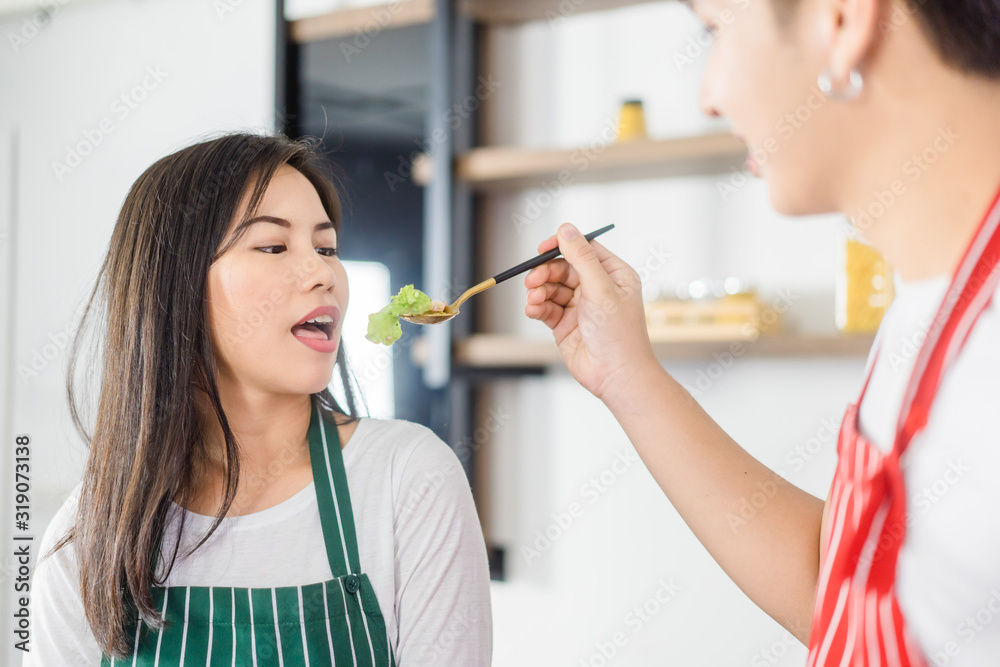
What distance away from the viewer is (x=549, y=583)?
2.53 m

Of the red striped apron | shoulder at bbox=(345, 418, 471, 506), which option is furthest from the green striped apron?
the red striped apron

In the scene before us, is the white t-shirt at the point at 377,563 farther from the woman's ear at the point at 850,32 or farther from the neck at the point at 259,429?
the woman's ear at the point at 850,32

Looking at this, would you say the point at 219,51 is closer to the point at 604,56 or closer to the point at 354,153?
the point at 354,153

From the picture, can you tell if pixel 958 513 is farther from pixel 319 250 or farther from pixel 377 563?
pixel 319 250

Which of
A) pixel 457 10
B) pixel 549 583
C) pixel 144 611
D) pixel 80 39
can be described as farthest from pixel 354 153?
pixel 144 611

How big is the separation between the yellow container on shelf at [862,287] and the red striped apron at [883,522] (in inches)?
55.8

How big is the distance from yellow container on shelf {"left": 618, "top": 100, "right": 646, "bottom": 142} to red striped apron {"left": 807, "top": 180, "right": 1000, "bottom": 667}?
5.42 feet

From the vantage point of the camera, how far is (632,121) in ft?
7.37

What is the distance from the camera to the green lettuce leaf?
131 cm

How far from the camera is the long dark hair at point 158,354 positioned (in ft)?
4.24

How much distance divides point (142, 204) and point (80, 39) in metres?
2.29

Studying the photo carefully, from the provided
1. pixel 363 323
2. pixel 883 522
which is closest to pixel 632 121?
pixel 363 323

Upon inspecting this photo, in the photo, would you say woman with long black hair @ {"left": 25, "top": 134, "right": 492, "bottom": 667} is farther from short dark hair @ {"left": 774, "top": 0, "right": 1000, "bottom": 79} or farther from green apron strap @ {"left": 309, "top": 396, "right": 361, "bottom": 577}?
short dark hair @ {"left": 774, "top": 0, "right": 1000, "bottom": 79}

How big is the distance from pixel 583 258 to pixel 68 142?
110 inches
